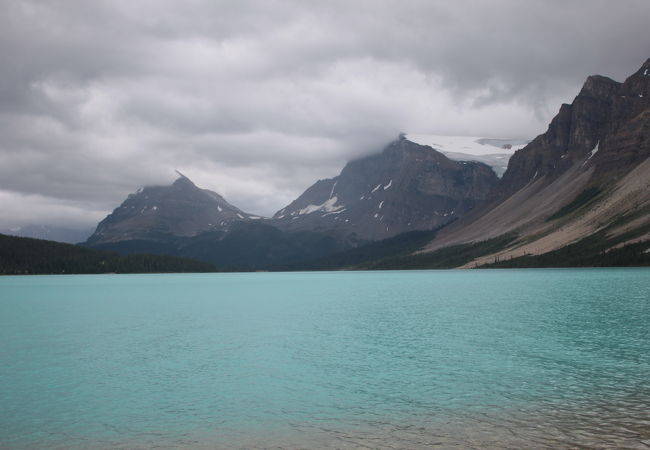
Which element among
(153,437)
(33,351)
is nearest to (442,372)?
(153,437)

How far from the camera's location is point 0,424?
29.8 metres

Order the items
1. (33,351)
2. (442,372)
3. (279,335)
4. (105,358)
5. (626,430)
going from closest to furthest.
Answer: (626,430), (442,372), (105,358), (33,351), (279,335)

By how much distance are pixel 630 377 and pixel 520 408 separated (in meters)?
11.6

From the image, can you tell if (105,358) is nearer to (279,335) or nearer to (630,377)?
(279,335)

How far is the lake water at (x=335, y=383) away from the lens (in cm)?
2650

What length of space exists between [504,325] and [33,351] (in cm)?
5299

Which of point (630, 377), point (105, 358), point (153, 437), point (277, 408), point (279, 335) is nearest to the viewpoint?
point (153, 437)

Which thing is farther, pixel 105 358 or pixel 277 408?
pixel 105 358

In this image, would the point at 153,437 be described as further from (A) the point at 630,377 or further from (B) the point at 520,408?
(A) the point at 630,377

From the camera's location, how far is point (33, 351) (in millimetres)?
54250

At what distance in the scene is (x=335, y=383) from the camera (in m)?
38.2

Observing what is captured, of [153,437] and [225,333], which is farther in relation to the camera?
[225,333]

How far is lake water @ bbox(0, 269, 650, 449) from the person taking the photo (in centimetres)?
2650

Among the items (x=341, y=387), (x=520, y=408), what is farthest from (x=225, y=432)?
(x=520, y=408)
